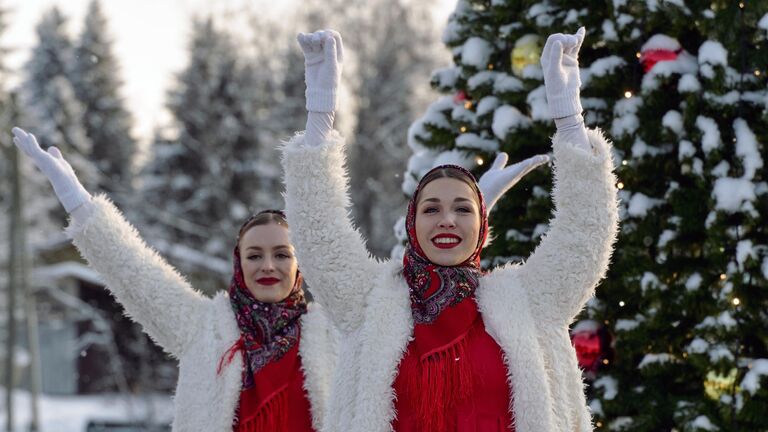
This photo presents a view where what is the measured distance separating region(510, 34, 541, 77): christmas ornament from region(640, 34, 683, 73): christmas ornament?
0.55 m

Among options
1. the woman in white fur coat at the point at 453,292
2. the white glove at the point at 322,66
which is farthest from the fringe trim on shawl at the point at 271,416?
the white glove at the point at 322,66

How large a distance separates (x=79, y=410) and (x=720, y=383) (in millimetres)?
21977

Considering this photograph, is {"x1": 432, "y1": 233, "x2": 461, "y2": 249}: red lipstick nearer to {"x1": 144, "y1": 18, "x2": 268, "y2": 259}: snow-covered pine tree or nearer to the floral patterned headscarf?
the floral patterned headscarf

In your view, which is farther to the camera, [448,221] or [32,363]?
[32,363]

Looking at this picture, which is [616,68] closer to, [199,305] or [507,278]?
[507,278]

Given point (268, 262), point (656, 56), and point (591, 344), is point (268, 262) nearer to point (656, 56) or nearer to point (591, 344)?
point (591, 344)

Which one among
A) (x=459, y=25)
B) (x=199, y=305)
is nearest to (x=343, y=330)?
(x=199, y=305)

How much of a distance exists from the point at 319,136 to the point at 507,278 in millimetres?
796

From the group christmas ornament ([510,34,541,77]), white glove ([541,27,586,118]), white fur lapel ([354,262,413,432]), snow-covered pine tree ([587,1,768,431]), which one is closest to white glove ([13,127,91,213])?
white fur lapel ([354,262,413,432])

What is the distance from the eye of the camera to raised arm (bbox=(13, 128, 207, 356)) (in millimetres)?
3732

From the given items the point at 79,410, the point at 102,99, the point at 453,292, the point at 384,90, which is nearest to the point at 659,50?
the point at 453,292

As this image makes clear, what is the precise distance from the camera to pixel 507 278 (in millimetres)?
3117

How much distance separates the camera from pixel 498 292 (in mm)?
3062

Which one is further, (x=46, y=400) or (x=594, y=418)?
(x=46, y=400)
